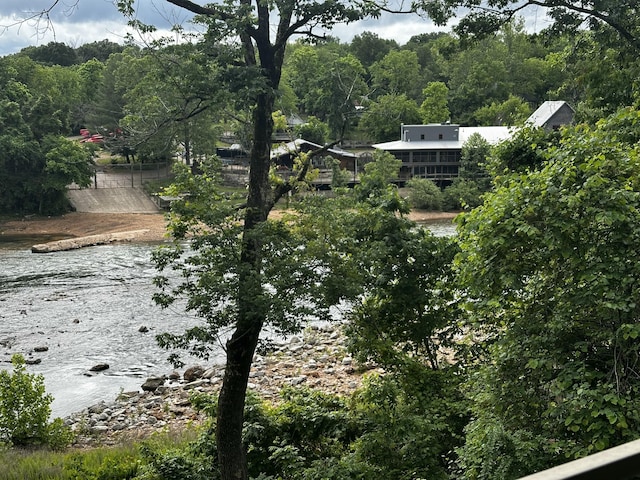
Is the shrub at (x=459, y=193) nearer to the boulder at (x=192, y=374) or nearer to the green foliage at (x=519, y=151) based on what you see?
the boulder at (x=192, y=374)

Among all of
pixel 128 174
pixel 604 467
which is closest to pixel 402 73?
pixel 128 174

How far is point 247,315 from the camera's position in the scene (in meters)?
6.59

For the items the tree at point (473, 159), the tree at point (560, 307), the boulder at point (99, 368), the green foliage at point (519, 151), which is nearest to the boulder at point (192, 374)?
the boulder at point (99, 368)

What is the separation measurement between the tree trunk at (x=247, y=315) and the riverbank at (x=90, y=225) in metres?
26.0

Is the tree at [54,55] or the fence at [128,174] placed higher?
the tree at [54,55]

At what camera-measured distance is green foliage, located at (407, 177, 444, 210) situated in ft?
131

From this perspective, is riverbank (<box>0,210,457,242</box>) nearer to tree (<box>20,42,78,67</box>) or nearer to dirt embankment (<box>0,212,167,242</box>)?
dirt embankment (<box>0,212,167,242</box>)

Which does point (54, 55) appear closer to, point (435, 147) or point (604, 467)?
point (435, 147)

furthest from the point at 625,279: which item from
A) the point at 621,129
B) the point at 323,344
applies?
the point at 323,344

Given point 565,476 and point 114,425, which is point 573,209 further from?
point 114,425

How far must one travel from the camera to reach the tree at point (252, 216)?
22.5 feet

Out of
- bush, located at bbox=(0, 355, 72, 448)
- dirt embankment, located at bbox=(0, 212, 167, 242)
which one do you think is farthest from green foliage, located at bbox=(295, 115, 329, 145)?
dirt embankment, located at bbox=(0, 212, 167, 242)

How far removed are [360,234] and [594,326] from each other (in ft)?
14.7

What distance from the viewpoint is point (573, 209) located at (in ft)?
18.2
